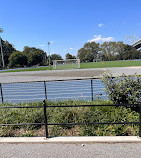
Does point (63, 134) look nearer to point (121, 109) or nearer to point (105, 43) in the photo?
point (121, 109)

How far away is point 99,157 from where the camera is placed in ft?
8.01

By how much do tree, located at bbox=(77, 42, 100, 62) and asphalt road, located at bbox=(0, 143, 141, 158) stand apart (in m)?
105

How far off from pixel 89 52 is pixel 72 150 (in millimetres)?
106367

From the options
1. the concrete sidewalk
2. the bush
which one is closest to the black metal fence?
the bush

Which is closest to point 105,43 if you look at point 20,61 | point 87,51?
→ point 87,51

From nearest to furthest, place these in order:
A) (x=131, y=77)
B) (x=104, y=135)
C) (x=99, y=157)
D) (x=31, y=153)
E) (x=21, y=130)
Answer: (x=99, y=157)
(x=31, y=153)
(x=104, y=135)
(x=21, y=130)
(x=131, y=77)

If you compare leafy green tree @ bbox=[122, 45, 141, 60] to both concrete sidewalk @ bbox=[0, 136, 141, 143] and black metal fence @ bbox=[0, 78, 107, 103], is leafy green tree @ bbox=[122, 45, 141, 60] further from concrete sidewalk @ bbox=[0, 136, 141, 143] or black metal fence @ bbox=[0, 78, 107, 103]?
concrete sidewalk @ bbox=[0, 136, 141, 143]

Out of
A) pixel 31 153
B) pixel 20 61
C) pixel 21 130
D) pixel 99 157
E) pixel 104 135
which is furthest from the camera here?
pixel 20 61

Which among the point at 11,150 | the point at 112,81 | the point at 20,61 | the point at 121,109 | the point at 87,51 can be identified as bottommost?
→ the point at 11,150

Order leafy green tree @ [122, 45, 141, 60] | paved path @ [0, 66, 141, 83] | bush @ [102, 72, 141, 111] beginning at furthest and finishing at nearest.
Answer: leafy green tree @ [122, 45, 141, 60]
paved path @ [0, 66, 141, 83]
bush @ [102, 72, 141, 111]

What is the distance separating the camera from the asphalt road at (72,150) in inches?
98.4

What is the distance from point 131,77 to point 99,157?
9.15 feet

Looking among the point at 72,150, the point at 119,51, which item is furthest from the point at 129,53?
the point at 72,150

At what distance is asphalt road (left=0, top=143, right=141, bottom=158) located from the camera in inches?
98.4
